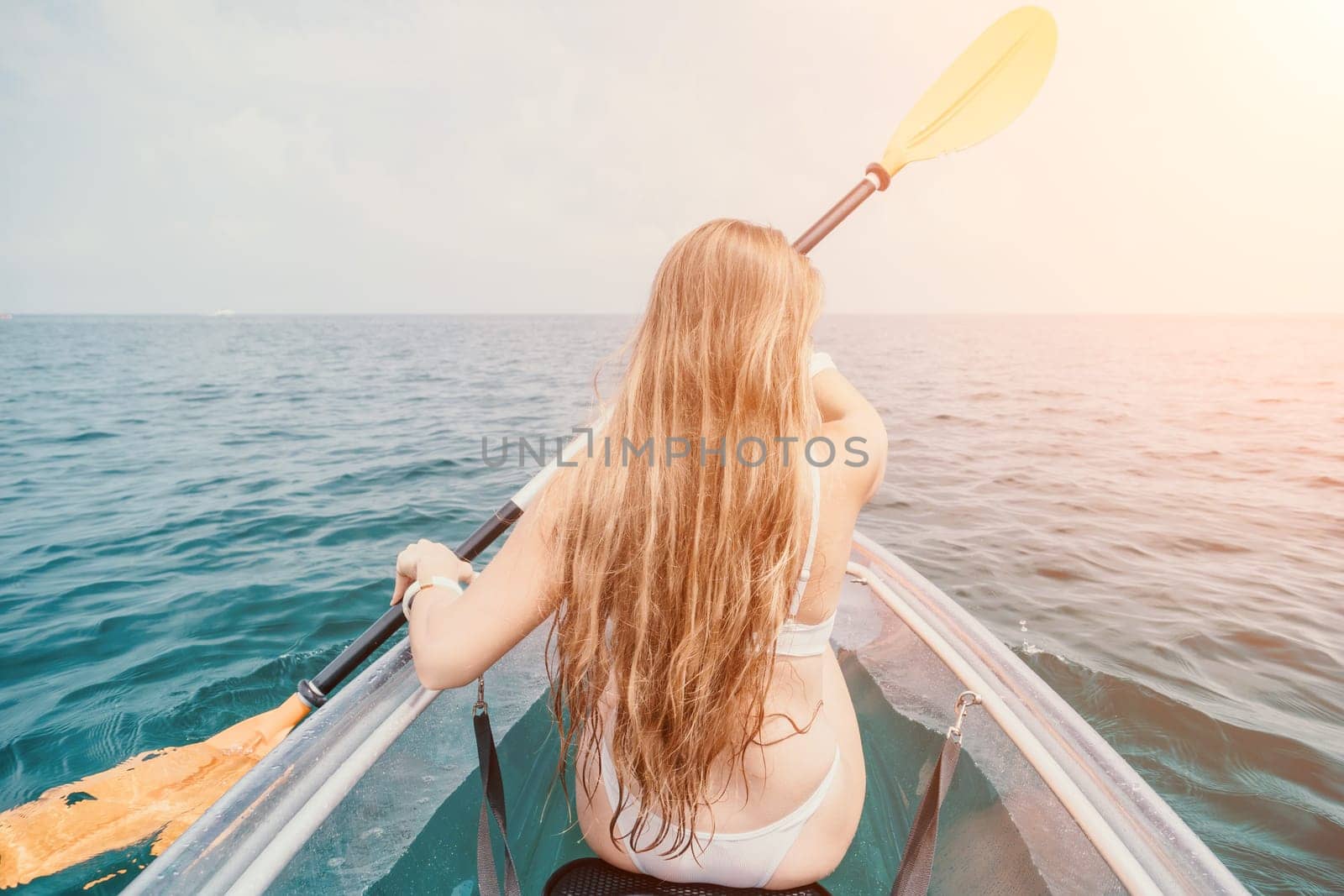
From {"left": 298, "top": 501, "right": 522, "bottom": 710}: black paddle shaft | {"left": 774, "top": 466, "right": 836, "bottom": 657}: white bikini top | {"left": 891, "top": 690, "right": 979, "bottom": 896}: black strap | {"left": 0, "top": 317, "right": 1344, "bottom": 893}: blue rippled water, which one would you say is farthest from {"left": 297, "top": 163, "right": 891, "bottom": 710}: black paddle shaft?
{"left": 891, "top": 690, "right": 979, "bottom": 896}: black strap

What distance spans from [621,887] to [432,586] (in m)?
0.74

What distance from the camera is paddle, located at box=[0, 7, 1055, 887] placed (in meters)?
2.20

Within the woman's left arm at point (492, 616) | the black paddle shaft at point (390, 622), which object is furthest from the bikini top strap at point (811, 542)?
the black paddle shaft at point (390, 622)

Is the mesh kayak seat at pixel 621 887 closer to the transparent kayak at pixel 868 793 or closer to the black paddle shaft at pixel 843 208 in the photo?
the transparent kayak at pixel 868 793

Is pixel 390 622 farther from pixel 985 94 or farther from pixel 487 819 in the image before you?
pixel 985 94

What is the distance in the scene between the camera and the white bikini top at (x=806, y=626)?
1241mm

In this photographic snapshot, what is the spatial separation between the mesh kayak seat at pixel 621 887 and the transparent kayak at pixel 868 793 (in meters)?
0.49

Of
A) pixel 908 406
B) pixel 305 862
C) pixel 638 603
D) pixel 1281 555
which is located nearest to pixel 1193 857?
pixel 638 603

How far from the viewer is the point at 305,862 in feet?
4.20

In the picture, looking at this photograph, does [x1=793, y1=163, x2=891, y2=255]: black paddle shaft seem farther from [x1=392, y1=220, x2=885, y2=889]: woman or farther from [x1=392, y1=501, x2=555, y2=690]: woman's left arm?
[x1=392, y1=501, x2=555, y2=690]: woman's left arm

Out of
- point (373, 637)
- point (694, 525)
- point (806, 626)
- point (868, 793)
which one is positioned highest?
point (694, 525)

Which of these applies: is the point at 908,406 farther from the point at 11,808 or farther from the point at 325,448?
the point at 11,808

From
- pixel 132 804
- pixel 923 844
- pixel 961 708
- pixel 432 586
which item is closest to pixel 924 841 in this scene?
pixel 923 844

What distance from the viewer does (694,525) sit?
3.99 ft
